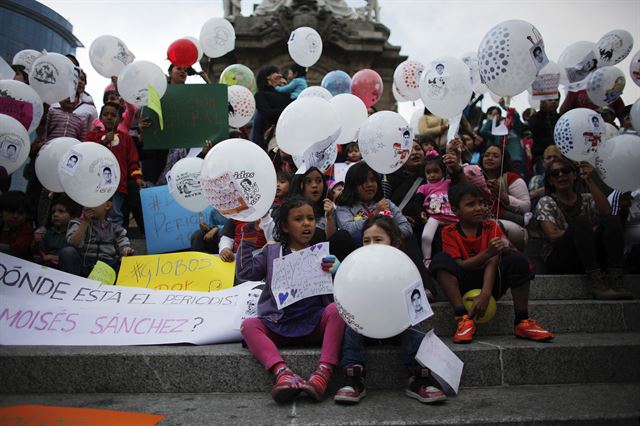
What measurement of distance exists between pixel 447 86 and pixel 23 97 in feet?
12.7

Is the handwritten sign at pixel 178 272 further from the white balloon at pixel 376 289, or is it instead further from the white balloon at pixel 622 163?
the white balloon at pixel 622 163

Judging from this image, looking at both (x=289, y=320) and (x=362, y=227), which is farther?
(x=362, y=227)

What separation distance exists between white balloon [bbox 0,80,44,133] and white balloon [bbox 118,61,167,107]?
2.65 ft

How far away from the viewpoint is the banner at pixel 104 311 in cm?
293

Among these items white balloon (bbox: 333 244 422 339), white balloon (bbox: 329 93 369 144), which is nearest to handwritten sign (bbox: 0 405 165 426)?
white balloon (bbox: 333 244 422 339)

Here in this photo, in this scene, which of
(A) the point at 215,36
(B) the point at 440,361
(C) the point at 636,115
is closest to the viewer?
(B) the point at 440,361

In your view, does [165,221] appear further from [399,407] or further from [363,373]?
[399,407]

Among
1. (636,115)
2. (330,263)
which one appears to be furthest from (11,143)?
(636,115)

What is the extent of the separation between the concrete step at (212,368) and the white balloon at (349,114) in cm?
257

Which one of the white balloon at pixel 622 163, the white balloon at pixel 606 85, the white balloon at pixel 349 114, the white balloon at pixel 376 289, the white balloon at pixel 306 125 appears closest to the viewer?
the white balloon at pixel 376 289

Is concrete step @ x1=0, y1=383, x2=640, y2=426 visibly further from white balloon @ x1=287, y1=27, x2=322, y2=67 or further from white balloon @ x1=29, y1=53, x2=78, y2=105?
white balloon @ x1=287, y1=27, x2=322, y2=67

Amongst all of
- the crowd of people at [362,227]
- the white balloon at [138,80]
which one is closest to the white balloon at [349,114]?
the crowd of people at [362,227]

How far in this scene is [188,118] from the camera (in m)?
5.42

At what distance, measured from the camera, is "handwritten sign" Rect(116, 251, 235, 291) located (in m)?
3.70
